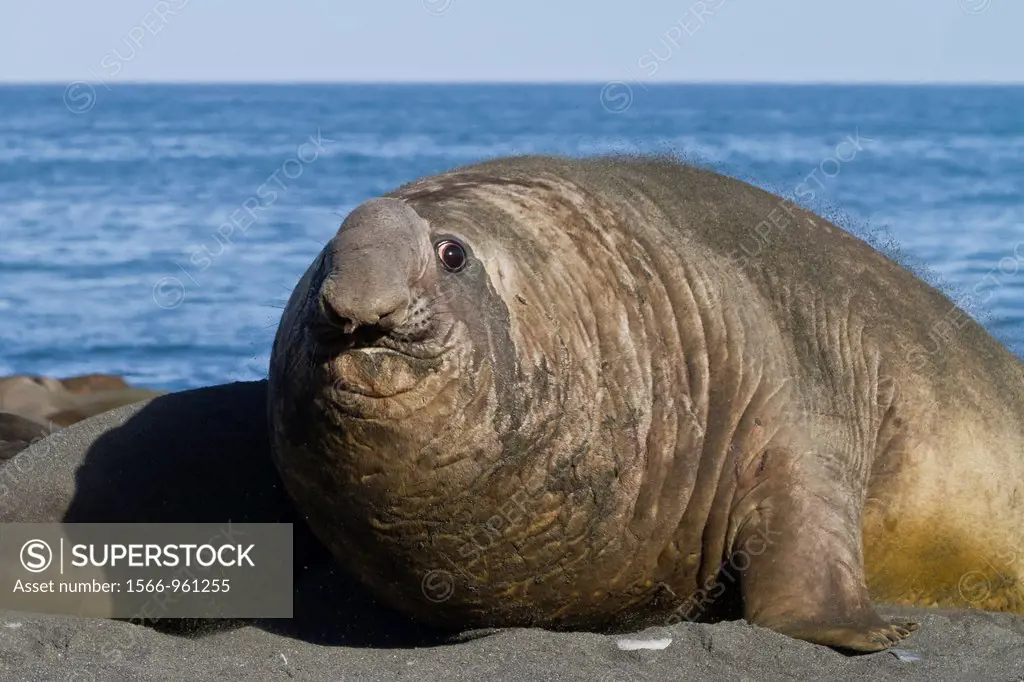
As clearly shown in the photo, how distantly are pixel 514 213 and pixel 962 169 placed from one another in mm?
33881

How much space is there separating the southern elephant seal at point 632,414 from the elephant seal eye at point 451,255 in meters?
0.01

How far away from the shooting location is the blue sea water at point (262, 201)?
51.9ft

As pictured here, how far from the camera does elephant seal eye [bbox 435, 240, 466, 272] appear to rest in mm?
4879

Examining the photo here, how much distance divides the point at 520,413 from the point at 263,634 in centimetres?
147

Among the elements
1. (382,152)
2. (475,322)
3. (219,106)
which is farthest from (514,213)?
(219,106)

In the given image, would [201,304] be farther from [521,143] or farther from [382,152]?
[521,143]

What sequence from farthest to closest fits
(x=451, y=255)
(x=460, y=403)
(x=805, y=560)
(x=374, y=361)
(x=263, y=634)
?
1. (x=263, y=634)
2. (x=805, y=560)
3. (x=451, y=255)
4. (x=460, y=403)
5. (x=374, y=361)

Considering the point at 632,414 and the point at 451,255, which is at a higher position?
the point at 451,255

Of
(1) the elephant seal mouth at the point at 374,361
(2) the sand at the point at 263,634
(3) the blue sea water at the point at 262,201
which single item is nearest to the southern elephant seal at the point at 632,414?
(1) the elephant seal mouth at the point at 374,361

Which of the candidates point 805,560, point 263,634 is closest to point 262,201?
point 263,634

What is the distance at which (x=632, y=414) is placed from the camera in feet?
17.7

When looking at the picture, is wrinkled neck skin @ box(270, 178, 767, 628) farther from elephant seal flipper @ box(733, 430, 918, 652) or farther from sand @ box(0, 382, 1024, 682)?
sand @ box(0, 382, 1024, 682)

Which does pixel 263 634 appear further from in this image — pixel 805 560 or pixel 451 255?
pixel 805 560

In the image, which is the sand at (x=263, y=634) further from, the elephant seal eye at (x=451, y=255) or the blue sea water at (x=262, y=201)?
the elephant seal eye at (x=451, y=255)
